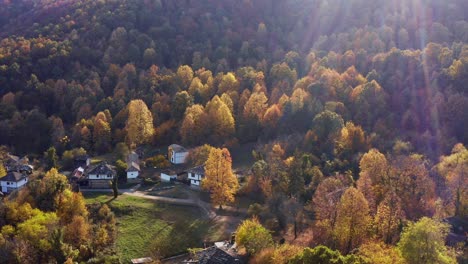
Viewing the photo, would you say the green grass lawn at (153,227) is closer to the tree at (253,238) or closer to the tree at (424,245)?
the tree at (253,238)

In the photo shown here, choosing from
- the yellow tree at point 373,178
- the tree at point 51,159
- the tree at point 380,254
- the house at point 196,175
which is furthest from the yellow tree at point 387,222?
the tree at point 51,159

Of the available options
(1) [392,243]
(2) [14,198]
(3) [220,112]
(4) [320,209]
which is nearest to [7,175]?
(2) [14,198]

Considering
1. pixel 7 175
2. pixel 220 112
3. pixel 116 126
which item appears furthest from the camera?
pixel 116 126

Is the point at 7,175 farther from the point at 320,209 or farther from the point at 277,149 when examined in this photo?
the point at 320,209

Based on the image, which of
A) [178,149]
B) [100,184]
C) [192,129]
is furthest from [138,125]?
[100,184]

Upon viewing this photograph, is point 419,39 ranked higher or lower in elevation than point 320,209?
higher

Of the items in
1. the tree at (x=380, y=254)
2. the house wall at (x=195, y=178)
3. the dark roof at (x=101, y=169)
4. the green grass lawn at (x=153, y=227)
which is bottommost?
the green grass lawn at (x=153, y=227)

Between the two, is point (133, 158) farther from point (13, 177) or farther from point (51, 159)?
point (13, 177)

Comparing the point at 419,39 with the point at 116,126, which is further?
the point at 419,39
